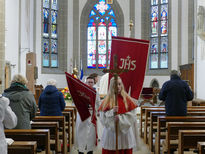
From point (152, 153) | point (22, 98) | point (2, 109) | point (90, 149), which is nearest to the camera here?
point (2, 109)

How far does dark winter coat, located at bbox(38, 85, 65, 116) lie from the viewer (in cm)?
493

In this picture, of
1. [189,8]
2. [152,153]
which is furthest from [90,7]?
[152,153]

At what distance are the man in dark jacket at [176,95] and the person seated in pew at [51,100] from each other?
6.13 ft

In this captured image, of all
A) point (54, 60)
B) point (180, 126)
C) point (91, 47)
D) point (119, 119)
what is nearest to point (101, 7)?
point (91, 47)

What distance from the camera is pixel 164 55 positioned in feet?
57.1

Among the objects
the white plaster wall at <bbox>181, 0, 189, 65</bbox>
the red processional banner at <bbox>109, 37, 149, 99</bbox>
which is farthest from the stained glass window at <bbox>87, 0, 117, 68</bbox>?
the red processional banner at <bbox>109, 37, 149, 99</bbox>

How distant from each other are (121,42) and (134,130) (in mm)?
1113

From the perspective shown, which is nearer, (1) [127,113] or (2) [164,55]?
(1) [127,113]

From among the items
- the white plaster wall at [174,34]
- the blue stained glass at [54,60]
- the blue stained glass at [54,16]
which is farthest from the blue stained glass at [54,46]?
the white plaster wall at [174,34]

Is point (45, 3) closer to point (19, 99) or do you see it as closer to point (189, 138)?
point (19, 99)

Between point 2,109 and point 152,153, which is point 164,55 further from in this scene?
point 2,109

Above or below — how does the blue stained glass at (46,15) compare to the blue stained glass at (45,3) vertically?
below

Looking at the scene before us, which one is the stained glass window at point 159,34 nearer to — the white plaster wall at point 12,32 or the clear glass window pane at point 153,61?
the clear glass window pane at point 153,61

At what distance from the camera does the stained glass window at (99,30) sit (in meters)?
18.4
